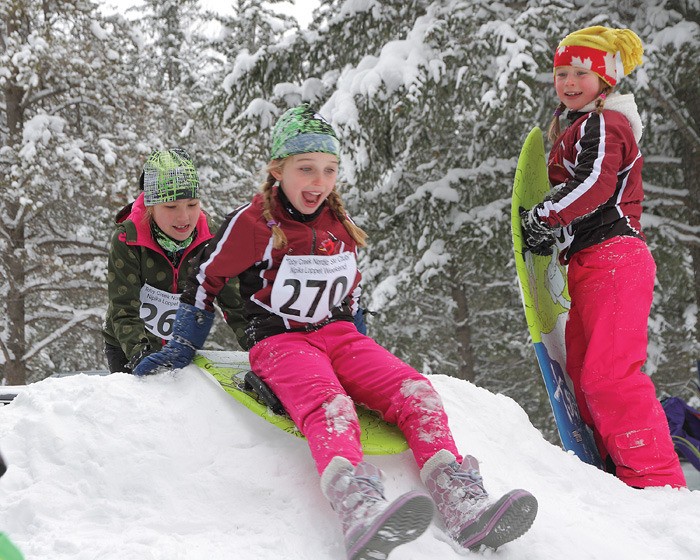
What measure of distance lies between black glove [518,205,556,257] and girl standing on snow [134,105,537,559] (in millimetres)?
1051

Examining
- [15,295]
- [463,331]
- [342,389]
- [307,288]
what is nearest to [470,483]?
[342,389]

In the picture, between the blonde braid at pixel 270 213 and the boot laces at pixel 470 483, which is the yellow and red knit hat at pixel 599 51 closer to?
the blonde braid at pixel 270 213

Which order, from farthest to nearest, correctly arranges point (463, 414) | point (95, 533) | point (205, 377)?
point (463, 414)
point (205, 377)
point (95, 533)

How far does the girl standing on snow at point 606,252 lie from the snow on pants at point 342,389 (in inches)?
48.3

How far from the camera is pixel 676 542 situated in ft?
7.56

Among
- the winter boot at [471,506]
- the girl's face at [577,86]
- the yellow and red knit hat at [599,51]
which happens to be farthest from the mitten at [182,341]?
the yellow and red knit hat at [599,51]

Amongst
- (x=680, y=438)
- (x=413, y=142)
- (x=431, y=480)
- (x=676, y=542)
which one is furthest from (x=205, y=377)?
(x=413, y=142)

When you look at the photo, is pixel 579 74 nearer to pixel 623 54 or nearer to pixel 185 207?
pixel 623 54

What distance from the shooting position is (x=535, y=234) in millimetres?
3590

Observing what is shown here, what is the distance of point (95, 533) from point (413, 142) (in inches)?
280

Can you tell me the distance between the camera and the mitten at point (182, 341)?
9.24ft

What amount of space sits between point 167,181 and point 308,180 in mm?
1050

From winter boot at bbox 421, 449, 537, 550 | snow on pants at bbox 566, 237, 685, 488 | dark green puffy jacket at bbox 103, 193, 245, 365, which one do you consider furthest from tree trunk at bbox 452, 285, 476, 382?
winter boot at bbox 421, 449, 537, 550

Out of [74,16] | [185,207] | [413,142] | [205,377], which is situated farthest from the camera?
[74,16]
